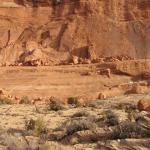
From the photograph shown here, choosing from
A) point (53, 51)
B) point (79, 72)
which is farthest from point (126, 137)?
point (53, 51)

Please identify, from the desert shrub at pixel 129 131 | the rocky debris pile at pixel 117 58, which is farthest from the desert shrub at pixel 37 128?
the rocky debris pile at pixel 117 58

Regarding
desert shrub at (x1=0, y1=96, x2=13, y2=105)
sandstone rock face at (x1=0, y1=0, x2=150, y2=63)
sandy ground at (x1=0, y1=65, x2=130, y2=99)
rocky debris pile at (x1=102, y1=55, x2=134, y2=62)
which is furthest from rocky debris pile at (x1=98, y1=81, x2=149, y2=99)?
sandstone rock face at (x1=0, y1=0, x2=150, y2=63)

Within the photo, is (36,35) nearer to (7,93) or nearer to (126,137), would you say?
(7,93)

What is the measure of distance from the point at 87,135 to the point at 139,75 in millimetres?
20882

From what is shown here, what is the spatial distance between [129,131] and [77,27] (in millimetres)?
27072

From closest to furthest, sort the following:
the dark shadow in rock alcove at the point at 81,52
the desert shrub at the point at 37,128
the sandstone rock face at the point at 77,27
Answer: the desert shrub at the point at 37,128 < the dark shadow in rock alcove at the point at 81,52 < the sandstone rock face at the point at 77,27

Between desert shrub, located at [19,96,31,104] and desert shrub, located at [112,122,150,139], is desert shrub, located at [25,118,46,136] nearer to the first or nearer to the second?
desert shrub, located at [112,122,150,139]

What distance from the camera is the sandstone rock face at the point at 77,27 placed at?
3378cm

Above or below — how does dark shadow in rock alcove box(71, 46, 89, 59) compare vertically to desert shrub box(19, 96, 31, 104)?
above

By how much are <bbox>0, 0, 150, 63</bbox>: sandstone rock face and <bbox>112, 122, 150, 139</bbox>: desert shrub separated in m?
24.6

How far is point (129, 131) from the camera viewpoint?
8.51m

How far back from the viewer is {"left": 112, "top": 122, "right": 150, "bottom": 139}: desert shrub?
27.3 feet

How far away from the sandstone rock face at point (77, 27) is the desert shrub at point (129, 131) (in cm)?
2456

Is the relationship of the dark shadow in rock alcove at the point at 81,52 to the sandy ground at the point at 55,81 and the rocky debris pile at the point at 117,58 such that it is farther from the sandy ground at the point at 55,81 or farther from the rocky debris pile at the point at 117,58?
the sandy ground at the point at 55,81
